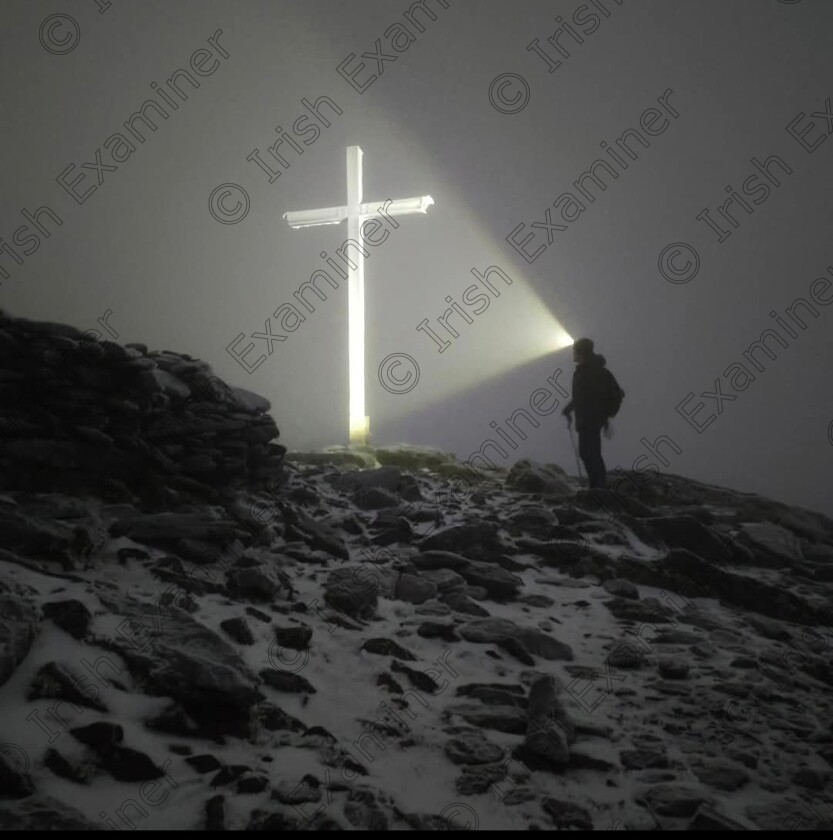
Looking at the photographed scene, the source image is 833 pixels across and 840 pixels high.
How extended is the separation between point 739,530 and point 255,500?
7467 mm

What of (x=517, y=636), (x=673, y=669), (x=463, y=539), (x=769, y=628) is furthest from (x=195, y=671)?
(x=769, y=628)

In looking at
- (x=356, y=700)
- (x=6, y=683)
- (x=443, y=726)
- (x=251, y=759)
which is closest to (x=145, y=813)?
(x=251, y=759)

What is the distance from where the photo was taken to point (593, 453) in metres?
10.1

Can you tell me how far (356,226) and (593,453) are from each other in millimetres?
6893

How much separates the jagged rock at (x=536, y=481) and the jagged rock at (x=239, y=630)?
6.55 meters

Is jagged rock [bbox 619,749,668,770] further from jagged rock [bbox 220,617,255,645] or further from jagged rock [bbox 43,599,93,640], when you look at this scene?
jagged rock [bbox 43,599,93,640]

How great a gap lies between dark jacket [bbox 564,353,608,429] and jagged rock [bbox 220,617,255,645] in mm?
6980

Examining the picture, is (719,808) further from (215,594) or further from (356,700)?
(215,594)

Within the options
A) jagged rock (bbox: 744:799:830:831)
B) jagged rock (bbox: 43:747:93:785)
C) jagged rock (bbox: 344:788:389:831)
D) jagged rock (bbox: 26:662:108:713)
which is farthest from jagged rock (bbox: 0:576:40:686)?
jagged rock (bbox: 744:799:830:831)

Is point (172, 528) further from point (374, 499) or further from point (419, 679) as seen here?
point (374, 499)

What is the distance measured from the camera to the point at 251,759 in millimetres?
3322

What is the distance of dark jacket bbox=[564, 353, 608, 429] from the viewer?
984 centimetres

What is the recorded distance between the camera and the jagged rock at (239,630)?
447 cm

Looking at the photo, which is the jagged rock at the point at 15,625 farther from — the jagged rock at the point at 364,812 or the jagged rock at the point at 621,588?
the jagged rock at the point at 621,588
